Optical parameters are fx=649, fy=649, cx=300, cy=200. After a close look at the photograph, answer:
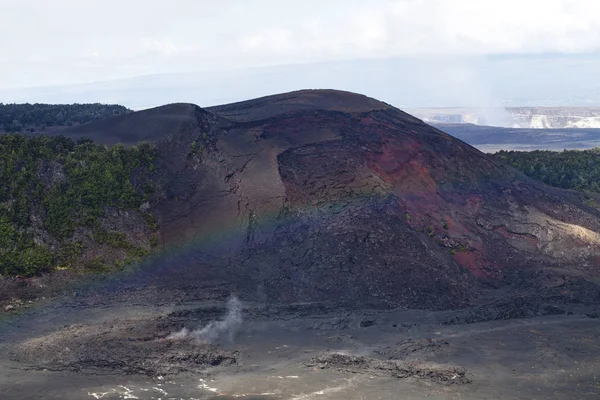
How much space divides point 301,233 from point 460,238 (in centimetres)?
1060

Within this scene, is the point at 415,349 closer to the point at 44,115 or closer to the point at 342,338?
the point at 342,338

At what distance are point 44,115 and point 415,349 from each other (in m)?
49.0

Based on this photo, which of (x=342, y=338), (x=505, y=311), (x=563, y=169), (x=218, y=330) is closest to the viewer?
(x=342, y=338)

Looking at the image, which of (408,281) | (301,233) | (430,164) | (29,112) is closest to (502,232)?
(430,164)

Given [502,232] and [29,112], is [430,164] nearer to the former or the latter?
[502,232]

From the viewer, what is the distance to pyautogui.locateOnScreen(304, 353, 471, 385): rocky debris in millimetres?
26078

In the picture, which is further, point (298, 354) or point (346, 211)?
point (346, 211)

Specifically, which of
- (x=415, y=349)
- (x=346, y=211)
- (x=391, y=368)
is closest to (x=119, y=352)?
(x=391, y=368)

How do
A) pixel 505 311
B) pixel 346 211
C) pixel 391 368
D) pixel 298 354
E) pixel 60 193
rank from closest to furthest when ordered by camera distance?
pixel 391 368 < pixel 298 354 < pixel 505 311 < pixel 60 193 < pixel 346 211

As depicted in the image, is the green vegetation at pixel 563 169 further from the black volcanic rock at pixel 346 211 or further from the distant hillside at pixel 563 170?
the black volcanic rock at pixel 346 211

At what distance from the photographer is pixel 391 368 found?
27000 mm

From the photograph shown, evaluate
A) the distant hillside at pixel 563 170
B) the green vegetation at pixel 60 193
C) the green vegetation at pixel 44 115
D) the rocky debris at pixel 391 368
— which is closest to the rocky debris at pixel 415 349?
the rocky debris at pixel 391 368

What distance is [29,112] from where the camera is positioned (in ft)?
211

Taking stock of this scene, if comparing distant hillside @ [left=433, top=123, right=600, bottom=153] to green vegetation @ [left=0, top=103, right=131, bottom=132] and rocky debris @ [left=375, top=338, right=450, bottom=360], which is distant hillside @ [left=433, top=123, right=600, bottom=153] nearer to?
green vegetation @ [left=0, top=103, right=131, bottom=132]
